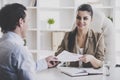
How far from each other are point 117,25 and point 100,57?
82.5 inches

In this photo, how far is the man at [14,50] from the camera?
58.3 inches

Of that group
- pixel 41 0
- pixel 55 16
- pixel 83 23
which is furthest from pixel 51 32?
pixel 83 23

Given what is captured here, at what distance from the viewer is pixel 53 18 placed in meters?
4.67

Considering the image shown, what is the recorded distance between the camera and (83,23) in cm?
264

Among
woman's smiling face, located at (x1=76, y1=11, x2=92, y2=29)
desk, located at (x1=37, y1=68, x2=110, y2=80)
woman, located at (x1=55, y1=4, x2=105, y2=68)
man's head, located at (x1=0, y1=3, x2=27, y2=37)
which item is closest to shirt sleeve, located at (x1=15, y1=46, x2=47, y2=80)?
man's head, located at (x1=0, y1=3, x2=27, y2=37)

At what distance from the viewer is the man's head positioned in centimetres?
160

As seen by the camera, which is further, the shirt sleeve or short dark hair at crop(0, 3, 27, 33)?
short dark hair at crop(0, 3, 27, 33)

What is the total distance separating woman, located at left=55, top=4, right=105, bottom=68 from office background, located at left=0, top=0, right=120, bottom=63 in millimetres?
1821

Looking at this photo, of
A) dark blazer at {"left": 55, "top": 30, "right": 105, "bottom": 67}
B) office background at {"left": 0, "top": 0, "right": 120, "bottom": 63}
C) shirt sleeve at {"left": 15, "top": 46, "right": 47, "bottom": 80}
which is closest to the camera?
shirt sleeve at {"left": 15, "top": 46, "right": 47, "bottom": 80}

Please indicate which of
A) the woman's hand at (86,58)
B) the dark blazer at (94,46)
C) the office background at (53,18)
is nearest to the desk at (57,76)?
the woman's hand at (86,58)

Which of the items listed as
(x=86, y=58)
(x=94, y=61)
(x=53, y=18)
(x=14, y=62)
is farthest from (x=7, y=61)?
(x=53, y=18)

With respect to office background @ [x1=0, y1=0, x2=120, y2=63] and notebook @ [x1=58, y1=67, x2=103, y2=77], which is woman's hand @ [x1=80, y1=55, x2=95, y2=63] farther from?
office background @ [x1=0, y1=0, x2=120, y2=63]

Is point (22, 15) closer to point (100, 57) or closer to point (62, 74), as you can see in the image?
point (62, 74)

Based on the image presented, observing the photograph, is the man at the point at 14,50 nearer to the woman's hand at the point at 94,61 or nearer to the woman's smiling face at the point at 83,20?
the woman's hand at the point at 94,61
